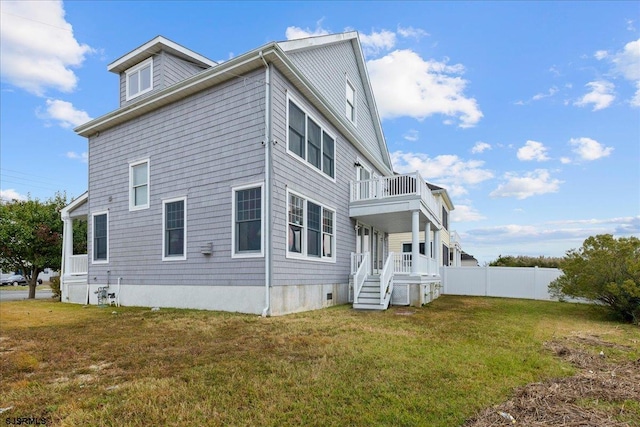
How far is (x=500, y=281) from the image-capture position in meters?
19.5

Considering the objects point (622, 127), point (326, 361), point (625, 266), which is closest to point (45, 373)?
point (326, 361)

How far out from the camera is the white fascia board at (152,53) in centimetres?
1214

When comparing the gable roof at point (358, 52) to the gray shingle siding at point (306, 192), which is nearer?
the gray shingle siding at point (306, 192)

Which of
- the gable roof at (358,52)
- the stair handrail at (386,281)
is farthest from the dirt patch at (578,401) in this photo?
the gable roof at (358,52)

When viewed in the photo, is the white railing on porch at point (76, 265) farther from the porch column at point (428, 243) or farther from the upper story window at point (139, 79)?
the porch column at point (428, 243)

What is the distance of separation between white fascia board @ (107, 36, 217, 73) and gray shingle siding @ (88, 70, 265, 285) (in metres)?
2.32

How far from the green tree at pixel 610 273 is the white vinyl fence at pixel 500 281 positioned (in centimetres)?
747

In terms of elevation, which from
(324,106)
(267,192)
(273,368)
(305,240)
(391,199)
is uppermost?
(324,106)

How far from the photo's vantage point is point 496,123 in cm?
1614

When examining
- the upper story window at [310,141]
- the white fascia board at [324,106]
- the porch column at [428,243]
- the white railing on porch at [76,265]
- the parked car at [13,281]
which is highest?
the white fascia board at [324,106]

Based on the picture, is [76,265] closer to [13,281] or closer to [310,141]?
[310,141]

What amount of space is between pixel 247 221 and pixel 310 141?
134 inches

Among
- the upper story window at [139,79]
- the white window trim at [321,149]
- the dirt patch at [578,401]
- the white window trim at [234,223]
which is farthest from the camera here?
the upper story window at [139,79]

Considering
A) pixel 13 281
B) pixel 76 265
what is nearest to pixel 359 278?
pixel 76 265
